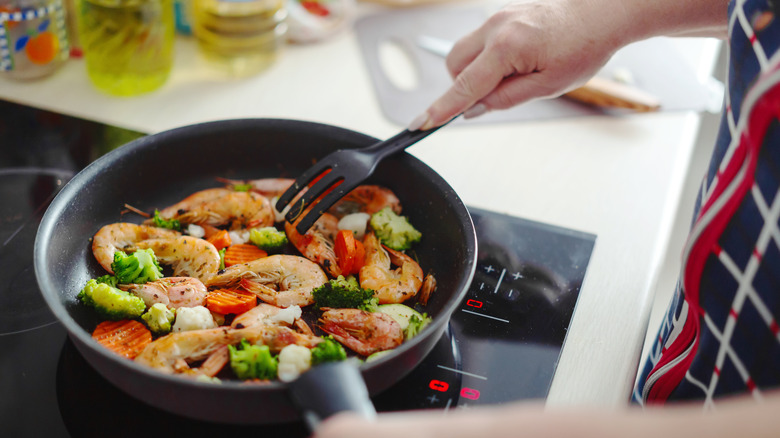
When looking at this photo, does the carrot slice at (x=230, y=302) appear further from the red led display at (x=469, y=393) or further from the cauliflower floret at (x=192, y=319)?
the red led display at (x=469, y=393)

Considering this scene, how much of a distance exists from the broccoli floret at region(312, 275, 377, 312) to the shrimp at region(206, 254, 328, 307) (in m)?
0.02

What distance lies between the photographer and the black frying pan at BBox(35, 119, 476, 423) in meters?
0.80

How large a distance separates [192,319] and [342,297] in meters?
0.23

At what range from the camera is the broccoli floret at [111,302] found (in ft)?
3.30

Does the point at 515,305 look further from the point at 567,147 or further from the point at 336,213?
the point at 567,147

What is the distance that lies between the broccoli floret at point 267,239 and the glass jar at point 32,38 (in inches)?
31.3

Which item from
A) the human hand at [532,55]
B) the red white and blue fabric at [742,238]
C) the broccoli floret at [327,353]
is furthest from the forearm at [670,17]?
the broccoli floret at [327,353]

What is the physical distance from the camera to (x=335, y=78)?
1.77 meters

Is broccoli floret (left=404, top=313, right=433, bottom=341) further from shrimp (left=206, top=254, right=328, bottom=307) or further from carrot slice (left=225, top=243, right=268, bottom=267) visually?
carrot slice (left=225, top=243, right=268, bottom=267)

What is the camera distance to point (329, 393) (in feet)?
2.36

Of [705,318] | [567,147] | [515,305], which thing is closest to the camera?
[705,318]

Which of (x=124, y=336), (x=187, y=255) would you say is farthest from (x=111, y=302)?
(x=187, y=255)

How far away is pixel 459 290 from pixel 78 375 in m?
0.58

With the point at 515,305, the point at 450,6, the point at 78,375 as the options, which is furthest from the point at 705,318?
the point at 450,6
